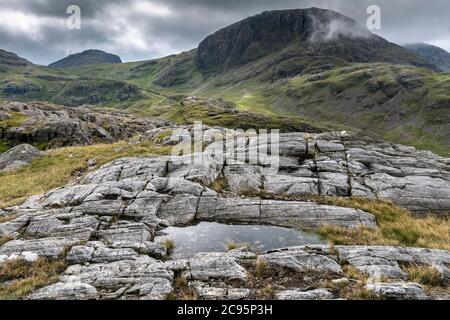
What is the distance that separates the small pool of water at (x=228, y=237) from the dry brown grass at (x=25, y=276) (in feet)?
18.8

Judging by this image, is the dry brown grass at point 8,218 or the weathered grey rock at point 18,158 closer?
the dry brown grass at point 8,218

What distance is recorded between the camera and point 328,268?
16.0 metres

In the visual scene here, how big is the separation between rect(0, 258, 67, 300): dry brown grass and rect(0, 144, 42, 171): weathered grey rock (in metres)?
31.7

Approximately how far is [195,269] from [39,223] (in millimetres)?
12504

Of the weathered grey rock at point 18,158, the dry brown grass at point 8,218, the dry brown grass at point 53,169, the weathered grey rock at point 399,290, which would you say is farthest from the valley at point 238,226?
the weathered grey rock at point 18,158

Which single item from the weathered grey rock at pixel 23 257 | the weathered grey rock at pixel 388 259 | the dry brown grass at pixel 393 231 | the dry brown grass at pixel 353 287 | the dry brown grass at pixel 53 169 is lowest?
the dry brown grass at pixel 353 287

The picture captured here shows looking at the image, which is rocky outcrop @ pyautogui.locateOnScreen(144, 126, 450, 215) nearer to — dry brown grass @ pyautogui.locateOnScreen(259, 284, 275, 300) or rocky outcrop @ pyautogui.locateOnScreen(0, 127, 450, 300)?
rocky outcrop @ pyautogui.locateOnScreen(0, 127, 450, 300)

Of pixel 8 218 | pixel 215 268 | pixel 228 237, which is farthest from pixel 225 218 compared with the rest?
pixel 8 218

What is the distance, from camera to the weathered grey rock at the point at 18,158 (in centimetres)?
4469

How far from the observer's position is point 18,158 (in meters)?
46.9

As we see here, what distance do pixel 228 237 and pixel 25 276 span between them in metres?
10.9

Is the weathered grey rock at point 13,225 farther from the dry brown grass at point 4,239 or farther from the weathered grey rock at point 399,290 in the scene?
the weathered grey rock at point 399,290

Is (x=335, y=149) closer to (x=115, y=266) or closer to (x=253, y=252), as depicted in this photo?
(x=253, y=252)

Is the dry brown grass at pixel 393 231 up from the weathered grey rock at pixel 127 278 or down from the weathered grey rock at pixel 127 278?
up
